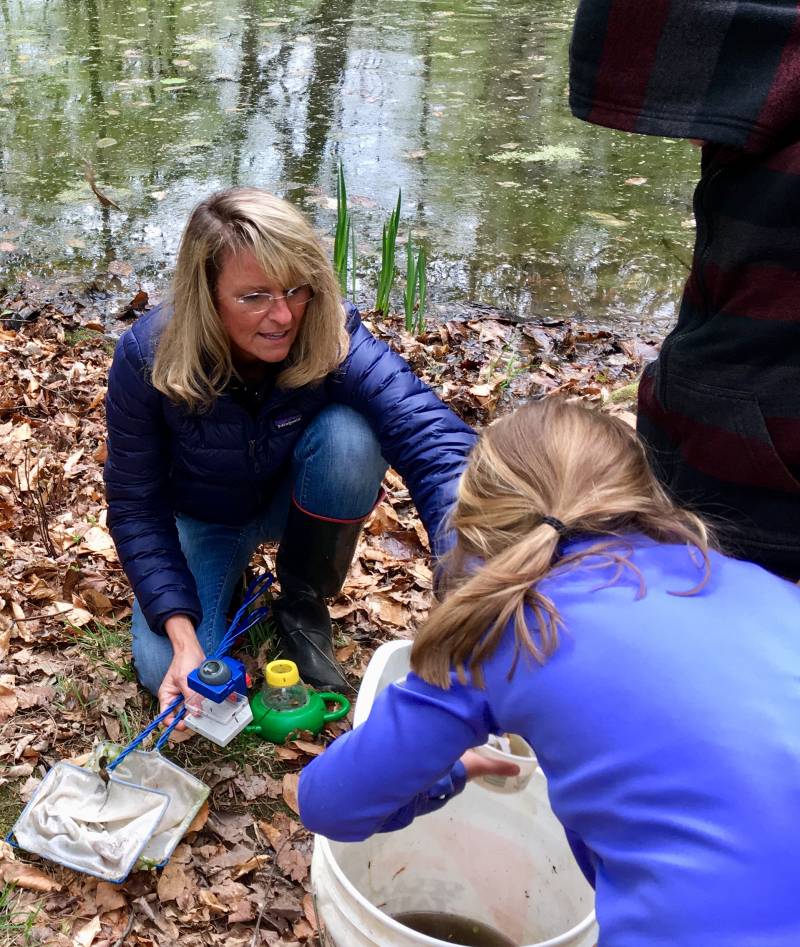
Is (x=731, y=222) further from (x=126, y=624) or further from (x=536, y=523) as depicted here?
(x=126, y=624)

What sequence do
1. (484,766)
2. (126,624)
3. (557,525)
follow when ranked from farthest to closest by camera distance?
(126,624), (484,766), (557,525)

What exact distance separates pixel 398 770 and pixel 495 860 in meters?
0.76

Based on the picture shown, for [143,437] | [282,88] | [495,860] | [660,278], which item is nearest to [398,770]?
[495,860]

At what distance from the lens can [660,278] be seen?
418 cm

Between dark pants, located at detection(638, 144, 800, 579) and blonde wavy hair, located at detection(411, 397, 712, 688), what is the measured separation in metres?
0.21

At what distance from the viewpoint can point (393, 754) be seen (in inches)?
43.6

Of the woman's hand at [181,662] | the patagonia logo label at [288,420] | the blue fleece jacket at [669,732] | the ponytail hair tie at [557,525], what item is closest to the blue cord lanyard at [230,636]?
the woman's hand at [181,662]

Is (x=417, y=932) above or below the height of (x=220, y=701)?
above

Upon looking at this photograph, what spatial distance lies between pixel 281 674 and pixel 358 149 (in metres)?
4.30

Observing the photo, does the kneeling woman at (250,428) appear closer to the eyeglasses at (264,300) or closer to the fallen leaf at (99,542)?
the eyeglasses at (264,300)

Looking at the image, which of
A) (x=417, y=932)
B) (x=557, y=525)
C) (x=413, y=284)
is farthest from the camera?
(x=413, y=284)

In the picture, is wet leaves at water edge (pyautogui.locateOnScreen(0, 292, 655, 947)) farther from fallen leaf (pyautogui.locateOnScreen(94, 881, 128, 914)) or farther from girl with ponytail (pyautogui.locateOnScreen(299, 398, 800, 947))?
girl with ponytail (pyautogui.locateOnScreen(299, 398, 800, 947))

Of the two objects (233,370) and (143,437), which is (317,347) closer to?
(233,370)

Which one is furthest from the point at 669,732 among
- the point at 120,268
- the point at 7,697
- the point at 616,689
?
the point at 120,268
